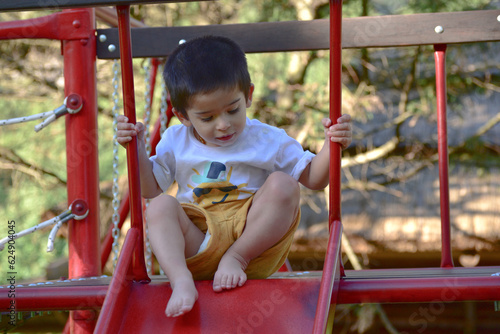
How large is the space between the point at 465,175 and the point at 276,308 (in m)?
2.24

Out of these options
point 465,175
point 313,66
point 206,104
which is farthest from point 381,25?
point 465,175

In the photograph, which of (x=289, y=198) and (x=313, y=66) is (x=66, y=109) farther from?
(x=313, y=66)

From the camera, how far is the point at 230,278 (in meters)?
0.92

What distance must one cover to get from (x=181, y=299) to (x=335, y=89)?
37 centimetres

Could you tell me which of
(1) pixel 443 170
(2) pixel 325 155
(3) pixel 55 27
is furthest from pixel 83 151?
(1) pixel 443 170

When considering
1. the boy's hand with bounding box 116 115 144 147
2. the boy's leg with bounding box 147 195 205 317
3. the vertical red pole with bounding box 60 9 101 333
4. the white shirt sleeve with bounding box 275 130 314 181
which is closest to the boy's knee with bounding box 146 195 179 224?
the boy's leg with bounding box 147 195 205 317

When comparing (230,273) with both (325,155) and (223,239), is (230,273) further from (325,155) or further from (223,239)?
(325,155)

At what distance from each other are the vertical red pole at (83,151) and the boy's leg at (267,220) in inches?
23.7

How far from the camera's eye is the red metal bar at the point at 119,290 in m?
0.87

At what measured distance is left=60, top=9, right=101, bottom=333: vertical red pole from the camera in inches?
57.8

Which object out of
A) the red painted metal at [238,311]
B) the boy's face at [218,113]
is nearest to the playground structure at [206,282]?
the red painted metal at [238,311]

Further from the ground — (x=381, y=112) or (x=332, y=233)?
(x=381, y=112)

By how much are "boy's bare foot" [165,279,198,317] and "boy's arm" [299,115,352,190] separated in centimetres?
28

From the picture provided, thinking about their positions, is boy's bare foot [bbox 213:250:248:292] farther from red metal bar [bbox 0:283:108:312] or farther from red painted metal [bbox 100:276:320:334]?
red metal bar [bbox 0:283:108:312]
